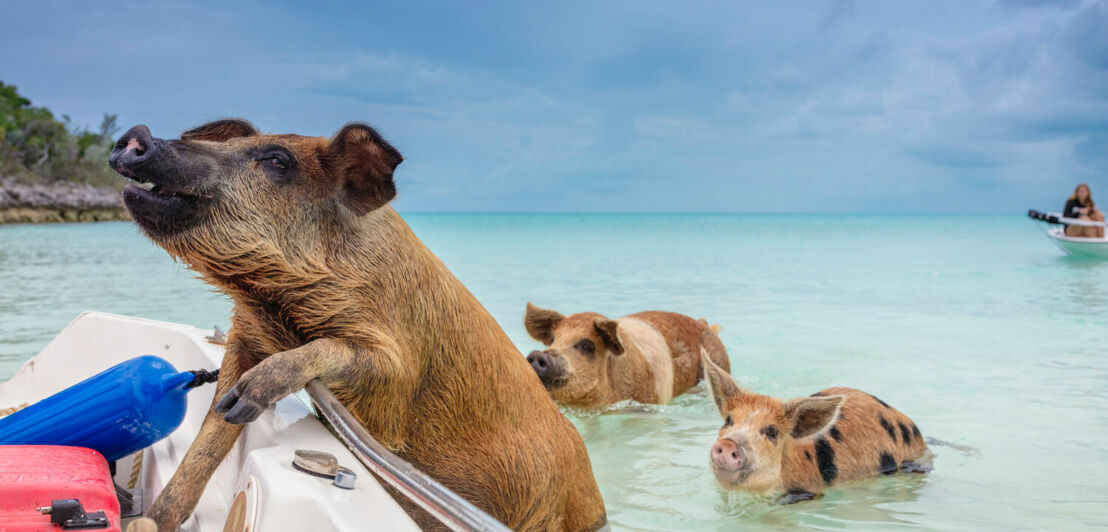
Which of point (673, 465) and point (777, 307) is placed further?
point (777, 307)

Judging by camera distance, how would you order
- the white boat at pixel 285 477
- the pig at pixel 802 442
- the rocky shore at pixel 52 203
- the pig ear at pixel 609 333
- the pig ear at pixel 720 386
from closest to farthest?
the white boat at pixel 285 477 < the pig at pixel 802 442 < the pig ear at pixel 720 386 < the pig ear at pixel 609 333 < the rocky shore at pixel 52 203

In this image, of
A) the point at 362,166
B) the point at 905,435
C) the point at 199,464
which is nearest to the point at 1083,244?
the point at 905,435

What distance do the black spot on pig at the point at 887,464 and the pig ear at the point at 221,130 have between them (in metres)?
3.60

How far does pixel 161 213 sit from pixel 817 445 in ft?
11.3

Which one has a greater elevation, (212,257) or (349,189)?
(349,189)

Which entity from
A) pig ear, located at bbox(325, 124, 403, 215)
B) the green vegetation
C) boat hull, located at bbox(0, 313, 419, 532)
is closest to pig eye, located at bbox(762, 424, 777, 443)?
boat hull, located at bbox(0, 313, 419, 532)

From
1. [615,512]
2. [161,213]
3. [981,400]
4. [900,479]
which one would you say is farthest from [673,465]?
[161,213]

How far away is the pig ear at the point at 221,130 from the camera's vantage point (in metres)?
2.79

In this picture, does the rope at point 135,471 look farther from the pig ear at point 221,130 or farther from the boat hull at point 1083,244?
the boat hull at point 1083,244

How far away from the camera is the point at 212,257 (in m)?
2.35

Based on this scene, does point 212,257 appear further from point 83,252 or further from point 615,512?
point 83,252

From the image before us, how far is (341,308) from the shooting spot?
7.89ft

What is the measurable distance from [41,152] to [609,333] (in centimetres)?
5580

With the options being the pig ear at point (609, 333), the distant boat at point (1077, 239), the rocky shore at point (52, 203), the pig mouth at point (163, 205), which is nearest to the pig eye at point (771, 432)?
the pig ear at point (609, 333)
